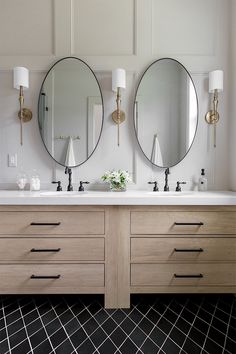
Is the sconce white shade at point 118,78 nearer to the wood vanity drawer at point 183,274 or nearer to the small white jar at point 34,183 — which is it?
the small white jar at point 34,183

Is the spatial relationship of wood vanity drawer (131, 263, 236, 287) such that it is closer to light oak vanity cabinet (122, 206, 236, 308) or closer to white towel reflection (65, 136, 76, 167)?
light oak vanity cabinet (122, 206, 236, 308)

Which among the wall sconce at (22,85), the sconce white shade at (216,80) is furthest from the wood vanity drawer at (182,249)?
the wall sconce at (22,85)

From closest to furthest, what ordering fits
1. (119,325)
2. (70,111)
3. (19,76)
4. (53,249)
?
1. (119,325)
2. (53,249)
3. (19,76)
4. (70,111)

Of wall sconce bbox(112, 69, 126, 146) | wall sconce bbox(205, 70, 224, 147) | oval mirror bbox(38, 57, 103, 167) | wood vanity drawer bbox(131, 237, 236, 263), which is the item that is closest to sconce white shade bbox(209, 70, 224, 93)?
wall sconce bbox(205, 70, 224, 147)

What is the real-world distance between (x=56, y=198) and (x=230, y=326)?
57.3 inches

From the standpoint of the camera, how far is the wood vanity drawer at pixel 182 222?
1.62m

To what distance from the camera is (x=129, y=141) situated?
2.14 m

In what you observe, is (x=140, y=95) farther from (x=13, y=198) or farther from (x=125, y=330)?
(x=125, y=330)

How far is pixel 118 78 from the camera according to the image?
199cm

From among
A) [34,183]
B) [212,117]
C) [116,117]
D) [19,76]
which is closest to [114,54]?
[116,117]

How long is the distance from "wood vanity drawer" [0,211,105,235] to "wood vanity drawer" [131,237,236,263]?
12.0 inches

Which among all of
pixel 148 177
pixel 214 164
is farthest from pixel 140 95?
pixel 214 164

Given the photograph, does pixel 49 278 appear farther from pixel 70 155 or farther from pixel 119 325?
pixel 70 155

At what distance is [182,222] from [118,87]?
4.17ft
